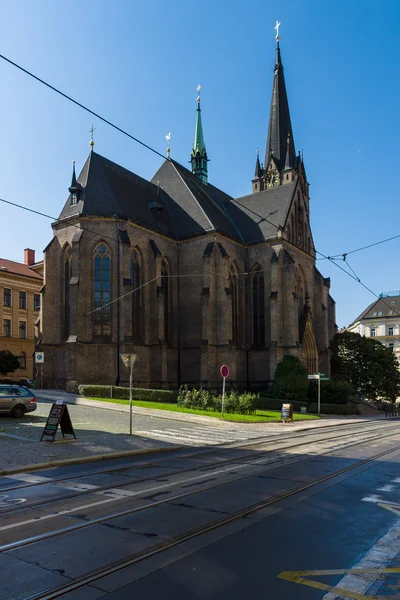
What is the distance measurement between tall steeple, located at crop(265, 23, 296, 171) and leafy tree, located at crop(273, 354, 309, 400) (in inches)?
917

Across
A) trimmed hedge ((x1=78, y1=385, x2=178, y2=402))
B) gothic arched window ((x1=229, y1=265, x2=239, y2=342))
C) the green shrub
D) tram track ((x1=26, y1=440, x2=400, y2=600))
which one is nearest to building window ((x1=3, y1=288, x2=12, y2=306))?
gothic arched window ((x1=229, y1=265, x2=239, y2=342))

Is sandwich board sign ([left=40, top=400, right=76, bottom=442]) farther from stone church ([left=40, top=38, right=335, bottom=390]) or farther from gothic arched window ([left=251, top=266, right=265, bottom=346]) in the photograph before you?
gothic arched window ([left=251, top=266, right=265, bottom=346])

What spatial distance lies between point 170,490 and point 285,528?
2.81 metres

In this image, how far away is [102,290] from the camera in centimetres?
3622

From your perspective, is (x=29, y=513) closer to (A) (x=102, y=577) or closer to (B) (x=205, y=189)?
(A) (x=102, y=577)

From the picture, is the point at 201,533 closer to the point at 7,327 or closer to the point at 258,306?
the point at 258,306

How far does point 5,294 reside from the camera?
52156 mm

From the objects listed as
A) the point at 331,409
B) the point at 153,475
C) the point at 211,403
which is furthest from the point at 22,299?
the point at 153,475

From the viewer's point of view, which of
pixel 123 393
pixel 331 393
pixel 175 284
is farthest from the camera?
pixel 175 284

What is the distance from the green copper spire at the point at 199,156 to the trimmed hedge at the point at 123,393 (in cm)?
3122

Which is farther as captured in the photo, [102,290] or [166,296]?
[166,296]

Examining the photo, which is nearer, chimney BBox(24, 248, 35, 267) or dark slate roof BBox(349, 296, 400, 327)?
chimney BBox(24, 248, 35, 267)

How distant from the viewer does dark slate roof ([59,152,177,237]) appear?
3709 cm

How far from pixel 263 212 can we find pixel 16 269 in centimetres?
2711
